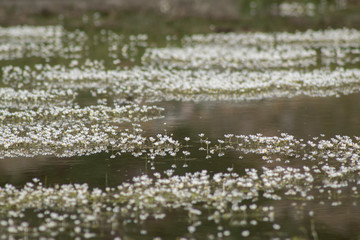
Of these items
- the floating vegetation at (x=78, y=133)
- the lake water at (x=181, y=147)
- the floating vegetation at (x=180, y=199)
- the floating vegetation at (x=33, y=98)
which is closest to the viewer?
the floating vegetation at (x=180, y=199)

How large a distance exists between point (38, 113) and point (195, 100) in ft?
18.8

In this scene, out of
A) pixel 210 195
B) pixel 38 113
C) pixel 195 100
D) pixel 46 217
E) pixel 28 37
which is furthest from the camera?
pixel 28 37

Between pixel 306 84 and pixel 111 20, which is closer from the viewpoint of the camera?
pixel 306 84

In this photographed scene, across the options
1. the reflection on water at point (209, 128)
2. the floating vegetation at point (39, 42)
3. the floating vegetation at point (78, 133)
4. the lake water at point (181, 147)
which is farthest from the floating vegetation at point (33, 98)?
the floating vegetation at point (39, 42)

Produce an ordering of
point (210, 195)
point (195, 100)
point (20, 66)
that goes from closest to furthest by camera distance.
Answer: point (210, 195)
point (195, 100)
point (20, 66)

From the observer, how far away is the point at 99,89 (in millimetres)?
24188

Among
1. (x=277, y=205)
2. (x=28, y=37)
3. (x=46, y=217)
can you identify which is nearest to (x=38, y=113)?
(x=46, y=217)

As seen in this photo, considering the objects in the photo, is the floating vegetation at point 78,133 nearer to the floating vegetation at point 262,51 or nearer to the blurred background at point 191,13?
the floating vegetation at point 262,51

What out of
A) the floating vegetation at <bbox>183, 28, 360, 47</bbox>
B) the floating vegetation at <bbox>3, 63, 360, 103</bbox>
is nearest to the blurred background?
the floating vegetation at <bbox>183, 28, 360, 47</bbox>

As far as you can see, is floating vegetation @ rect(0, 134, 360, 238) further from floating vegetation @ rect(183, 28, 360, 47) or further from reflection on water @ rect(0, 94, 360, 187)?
floating vegetation @ rect(183, 28, 360, 47)

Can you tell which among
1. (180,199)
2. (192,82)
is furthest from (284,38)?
(180,199)

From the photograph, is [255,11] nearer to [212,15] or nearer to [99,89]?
[212,15]

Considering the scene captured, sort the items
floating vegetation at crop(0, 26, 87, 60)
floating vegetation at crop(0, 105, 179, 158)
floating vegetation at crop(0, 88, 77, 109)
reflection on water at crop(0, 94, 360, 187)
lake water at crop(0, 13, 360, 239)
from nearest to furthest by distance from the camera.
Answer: lake water at crop(0, 13, 360, 239) → reflection on water at crop(0, 94, 360, 187) → floating vegetation at crop(0, 105, 179, 158) → floating vegetation at crop(0, 88, 77, 109) → floating vegetation at crop(0, 26, 87, 60)

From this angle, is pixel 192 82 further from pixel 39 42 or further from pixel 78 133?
pixel 39 42
